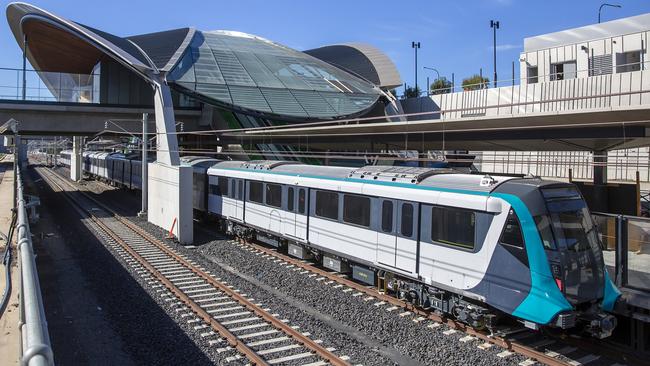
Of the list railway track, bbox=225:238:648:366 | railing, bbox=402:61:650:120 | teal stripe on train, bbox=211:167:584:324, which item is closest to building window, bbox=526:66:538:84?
railing, bbox=402:61:650:120

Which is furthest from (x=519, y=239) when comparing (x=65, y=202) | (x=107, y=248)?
(x=65, y=202)

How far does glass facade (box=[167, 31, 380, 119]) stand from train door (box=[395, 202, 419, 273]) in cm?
2913

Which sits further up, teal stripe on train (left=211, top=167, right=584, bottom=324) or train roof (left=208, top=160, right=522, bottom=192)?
train roof (left=208, top=160, right=522, bottom=192)

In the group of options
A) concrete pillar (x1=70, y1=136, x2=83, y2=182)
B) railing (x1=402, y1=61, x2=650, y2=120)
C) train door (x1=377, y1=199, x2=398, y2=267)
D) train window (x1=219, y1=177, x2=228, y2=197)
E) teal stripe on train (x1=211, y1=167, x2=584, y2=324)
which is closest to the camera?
teal stripe on train (x1=211, y1=167, x2=584, y2=324)

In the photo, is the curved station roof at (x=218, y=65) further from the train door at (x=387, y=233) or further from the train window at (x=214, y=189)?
the train door at (x=387, y=233)

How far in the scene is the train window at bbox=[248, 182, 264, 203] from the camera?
1906 centimetres

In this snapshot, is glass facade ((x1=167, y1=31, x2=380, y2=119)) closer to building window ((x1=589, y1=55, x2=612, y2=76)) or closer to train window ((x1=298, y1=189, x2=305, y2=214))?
building window ((x1=589, y1=55, x2=612, y2=76))

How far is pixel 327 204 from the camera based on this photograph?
49.8 feet

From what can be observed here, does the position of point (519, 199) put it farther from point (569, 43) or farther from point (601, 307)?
point (569, 43)

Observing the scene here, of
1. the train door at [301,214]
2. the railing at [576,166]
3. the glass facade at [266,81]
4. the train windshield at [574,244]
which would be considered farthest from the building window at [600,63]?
the train windshield at [574,244]

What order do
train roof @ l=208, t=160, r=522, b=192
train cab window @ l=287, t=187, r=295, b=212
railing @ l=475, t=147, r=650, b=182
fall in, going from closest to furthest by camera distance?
train roof @ l=208, t=160, r=522, b=192 → train cab window @ l=287, t=187, r=295, b=212 → railing @ l=475, t=147, r=650, b=182

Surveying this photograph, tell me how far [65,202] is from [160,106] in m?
15.1

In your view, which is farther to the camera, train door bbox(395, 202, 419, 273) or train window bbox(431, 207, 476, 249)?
train door bbox(395, 202, 419, 273)

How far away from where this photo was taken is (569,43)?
33.1 meters
